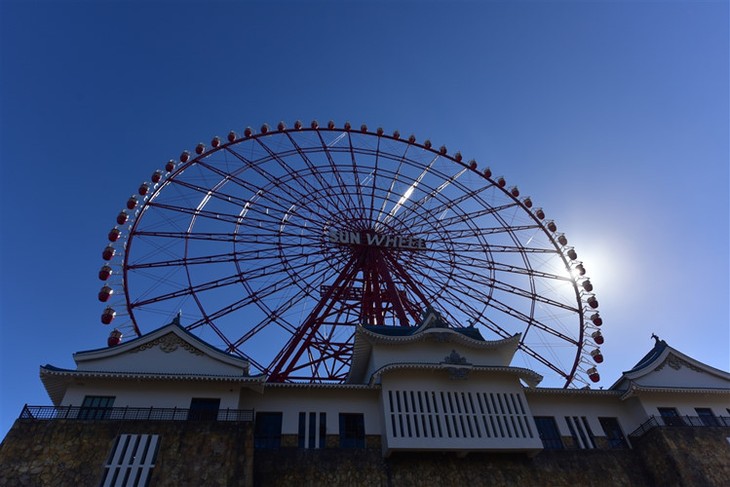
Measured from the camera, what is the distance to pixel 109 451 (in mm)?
20953

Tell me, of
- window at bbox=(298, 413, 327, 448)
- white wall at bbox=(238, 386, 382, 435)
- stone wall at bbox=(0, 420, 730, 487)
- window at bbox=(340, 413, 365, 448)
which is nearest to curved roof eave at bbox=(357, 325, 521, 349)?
white wall at bbox=(238, 386, 382, 435)

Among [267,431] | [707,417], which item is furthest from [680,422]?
[267,431]

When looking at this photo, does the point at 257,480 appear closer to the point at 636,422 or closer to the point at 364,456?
the point at 364,456

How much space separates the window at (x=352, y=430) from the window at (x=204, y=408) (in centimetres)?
607

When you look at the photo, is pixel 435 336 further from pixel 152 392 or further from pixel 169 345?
pixel 152 392

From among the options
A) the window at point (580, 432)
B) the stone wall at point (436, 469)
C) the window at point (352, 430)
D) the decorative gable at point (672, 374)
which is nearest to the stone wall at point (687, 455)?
the stone wall at point (436, 469)

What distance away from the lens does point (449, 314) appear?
112 feet

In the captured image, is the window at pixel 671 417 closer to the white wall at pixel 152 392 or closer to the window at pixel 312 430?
the window at pixel 312 430

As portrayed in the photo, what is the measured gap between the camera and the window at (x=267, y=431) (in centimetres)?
2409

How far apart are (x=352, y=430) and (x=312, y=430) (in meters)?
1.99

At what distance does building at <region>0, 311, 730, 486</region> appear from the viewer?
69.4ft

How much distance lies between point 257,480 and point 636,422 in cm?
2052

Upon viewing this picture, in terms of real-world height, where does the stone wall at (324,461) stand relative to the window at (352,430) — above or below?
below

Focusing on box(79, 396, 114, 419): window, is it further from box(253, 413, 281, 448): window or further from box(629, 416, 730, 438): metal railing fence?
box(629, 416, 730, 438): metal railing fence
